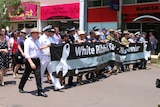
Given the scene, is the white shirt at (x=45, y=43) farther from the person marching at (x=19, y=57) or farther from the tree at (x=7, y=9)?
the tree at (x=7, y=9)

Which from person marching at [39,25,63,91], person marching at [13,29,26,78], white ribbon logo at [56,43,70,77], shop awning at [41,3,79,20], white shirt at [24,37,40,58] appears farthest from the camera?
shop awning at [41,3,79,20]

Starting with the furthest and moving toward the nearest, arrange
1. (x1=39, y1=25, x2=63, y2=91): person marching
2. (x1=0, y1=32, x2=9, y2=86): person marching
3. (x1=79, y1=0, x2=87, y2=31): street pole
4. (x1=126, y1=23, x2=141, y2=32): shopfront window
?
(x1=79, y1=0, x2=87, y2=31): street pole < (x1=126, y1=23, x2=141, y2=32): shopfront window < (x1=0, y1=32, x2=9, y2=86): person marching < (x1=39, y1=25, x2=63, y2=91): person marching

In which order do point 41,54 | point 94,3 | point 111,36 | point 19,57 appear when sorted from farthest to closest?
point 94,3, point 111,36, point 19,57, point 41,54

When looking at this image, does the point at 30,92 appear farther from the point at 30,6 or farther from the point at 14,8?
the point at 30,6

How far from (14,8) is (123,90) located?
2229 centimetres

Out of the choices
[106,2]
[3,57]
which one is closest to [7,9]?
[106,2]

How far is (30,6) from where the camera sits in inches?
1358

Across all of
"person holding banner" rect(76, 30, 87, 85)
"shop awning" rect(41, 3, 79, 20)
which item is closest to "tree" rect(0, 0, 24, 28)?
"shop awning" rect(41, 3, 79, 20)

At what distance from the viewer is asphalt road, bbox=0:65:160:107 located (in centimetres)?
777

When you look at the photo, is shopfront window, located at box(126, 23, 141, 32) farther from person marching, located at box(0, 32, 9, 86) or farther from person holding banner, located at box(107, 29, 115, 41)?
person marching, located at box(0, 32, 9, 86)

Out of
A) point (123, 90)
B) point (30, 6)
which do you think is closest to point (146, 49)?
point (123, 90)

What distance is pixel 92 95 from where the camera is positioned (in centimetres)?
876

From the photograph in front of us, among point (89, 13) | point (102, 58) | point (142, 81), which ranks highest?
point (89, 13)

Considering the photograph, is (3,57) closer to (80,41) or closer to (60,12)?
(80,41)
